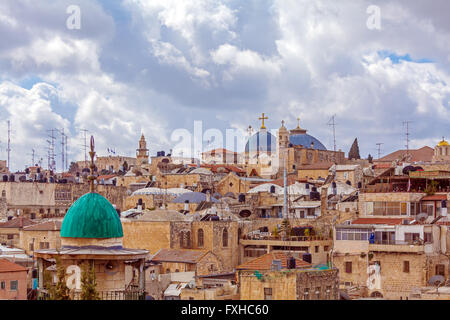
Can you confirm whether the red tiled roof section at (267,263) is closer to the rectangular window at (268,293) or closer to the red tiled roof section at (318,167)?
the rectangular window at (268,293)

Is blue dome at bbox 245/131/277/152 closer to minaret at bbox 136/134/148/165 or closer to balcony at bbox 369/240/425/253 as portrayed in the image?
minaret at bbox 136/134/148/165

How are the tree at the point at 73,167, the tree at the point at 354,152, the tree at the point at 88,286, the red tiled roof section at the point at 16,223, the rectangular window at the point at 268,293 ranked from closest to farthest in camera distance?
the tree at the point at 88,286 < the rectangular window at the point at 268,293 < the red tiled roof section at the point at 16,223 < the tree at the point at 354,152 < the tree at the point at 73,167

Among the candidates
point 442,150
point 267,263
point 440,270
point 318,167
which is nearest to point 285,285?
point 267,263

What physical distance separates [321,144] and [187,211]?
37177 millimetres

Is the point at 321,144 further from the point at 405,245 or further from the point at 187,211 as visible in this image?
the point at 405,245

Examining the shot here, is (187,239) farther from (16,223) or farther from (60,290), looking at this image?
(60,290)

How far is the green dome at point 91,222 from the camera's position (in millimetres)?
16062

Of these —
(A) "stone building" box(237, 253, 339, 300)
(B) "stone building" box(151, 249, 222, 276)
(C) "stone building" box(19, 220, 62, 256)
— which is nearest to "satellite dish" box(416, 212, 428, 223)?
(B) "stone building" box(151, 249, 222, 276)

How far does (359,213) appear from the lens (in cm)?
3969

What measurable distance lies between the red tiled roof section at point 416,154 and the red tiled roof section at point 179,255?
137 feet

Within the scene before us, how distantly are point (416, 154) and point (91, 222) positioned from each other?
2583 inches

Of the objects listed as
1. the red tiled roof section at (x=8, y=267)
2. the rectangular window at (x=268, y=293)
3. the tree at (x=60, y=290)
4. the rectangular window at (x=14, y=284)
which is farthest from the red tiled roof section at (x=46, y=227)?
the tree at (x=60, y=290)

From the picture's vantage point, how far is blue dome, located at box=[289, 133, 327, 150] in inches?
3221
